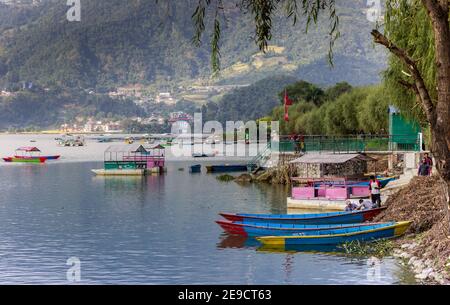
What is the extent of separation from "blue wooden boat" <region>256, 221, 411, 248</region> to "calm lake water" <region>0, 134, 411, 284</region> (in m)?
0.73

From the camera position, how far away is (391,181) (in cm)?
5228

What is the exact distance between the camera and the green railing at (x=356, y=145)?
66.5 metres

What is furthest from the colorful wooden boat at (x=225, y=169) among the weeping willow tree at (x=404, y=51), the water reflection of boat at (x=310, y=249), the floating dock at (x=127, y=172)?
the weeping willow tree at (x=404, y=51)

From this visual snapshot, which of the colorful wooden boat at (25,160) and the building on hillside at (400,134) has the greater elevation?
the building on hillside at (400,134)

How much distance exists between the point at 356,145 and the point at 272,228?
37.4 meters

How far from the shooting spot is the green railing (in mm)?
66500

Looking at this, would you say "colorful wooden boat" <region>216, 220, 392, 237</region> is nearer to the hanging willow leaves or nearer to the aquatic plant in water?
the aquatic plant in water

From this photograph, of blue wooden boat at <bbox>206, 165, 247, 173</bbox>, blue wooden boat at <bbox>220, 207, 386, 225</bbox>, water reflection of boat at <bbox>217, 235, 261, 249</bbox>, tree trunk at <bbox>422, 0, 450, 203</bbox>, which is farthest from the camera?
blue wooden boat at <bbox>206, 165, 247, 173</bbox>

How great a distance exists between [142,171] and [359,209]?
5585 cm

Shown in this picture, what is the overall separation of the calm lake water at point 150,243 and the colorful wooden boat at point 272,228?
598 millimetres

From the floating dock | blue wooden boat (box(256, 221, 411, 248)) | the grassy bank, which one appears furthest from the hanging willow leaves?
the floating dock

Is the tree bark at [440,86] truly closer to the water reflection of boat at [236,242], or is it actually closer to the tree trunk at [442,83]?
the tree trunk at [442,83]
